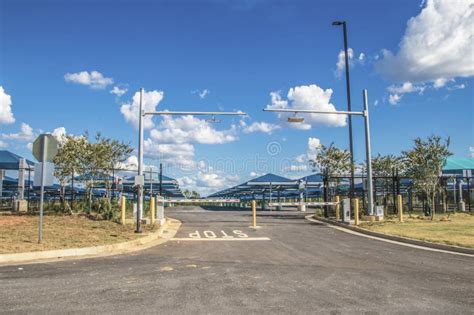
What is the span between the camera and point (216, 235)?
17.7 metres

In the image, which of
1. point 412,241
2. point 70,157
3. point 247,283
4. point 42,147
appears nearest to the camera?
point 247,283

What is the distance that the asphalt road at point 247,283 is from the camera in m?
6.12

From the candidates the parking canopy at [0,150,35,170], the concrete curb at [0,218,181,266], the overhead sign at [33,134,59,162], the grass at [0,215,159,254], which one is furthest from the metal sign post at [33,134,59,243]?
the parking canopy at [0,150,35,170]

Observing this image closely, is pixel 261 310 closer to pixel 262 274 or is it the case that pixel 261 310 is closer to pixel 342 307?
pixel 342 307

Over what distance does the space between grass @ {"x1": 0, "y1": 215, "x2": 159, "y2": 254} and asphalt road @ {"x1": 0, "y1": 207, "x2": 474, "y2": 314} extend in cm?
204

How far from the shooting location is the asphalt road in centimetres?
612

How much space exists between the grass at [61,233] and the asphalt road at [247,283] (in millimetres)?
2040

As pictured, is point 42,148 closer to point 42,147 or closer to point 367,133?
point 42,147

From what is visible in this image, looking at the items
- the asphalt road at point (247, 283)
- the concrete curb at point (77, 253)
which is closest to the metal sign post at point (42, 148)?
the concrete curb at point (77, 253)

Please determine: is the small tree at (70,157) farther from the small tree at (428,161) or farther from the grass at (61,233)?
the small tree at (428,161)

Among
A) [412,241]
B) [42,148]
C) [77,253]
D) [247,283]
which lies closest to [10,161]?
[42,148]

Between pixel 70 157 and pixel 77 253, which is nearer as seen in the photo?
pixel 77 253

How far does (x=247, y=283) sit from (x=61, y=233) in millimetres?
9610

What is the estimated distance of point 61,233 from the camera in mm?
15000
